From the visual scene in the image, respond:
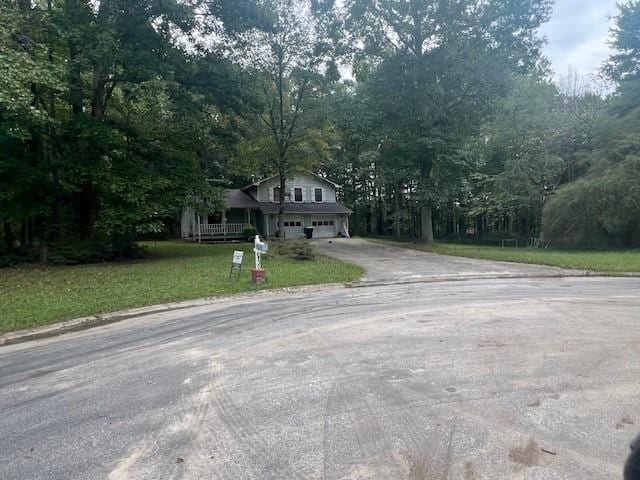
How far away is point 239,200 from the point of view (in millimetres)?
32719

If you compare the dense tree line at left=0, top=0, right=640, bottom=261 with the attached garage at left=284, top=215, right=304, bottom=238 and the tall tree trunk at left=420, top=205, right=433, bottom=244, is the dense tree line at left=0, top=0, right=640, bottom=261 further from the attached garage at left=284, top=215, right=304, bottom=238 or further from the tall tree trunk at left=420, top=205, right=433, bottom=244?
the attached garage at left=284, top=215, right=304, bottom=238

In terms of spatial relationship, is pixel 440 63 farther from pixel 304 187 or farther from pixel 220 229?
pixel 220 229

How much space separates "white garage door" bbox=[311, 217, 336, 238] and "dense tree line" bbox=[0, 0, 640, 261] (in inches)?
335

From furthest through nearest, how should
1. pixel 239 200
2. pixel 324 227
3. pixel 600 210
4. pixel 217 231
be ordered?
pixel 324 227, pixel 239 200, pixel 217 231, pixel 600 210

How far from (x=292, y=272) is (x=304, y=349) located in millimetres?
7841

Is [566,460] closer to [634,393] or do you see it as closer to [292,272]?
[634,393]

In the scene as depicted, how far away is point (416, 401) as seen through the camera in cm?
349

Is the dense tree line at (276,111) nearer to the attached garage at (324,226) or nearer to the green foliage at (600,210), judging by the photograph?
the green foliage at (600,210)

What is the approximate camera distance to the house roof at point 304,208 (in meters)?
31.4

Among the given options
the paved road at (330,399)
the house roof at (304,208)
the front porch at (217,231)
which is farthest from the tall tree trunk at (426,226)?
the paved road at (330,399)

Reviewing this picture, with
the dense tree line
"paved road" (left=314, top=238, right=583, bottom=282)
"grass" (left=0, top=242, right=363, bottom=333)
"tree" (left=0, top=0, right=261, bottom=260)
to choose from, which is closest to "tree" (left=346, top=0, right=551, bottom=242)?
the dense tree line

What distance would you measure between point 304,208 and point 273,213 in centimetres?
286

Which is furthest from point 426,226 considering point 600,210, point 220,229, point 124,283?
point 124,283

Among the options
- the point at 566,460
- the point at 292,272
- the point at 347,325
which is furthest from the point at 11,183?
the point at 566,460
